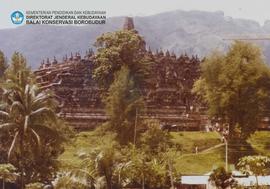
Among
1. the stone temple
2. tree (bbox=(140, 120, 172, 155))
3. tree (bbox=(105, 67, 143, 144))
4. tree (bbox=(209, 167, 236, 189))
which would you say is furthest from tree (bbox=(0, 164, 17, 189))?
the stone temple

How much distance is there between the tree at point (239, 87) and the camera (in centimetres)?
4053

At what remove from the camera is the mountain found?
457 ft

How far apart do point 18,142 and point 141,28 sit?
142 metres

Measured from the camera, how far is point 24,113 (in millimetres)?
30906

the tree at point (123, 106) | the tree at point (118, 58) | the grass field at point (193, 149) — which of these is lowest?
the grass field at point (193, 149)

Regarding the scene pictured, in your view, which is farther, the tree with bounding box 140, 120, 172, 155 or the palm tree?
the tree with bounding box 140, 120, 172, 155

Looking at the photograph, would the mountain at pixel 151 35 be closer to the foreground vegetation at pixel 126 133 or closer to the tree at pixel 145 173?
the foreground vegetation at pixel 126 133

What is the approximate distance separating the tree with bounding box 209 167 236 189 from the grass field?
6534mm

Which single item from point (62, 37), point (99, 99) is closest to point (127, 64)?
point (99, 99)

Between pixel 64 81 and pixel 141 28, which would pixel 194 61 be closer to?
pixel 64 81

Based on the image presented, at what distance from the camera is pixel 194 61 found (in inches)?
2287

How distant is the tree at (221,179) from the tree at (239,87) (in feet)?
40.8

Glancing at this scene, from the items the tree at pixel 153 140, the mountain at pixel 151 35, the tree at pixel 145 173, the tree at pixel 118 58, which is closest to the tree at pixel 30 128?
the tree at pixel 145 173

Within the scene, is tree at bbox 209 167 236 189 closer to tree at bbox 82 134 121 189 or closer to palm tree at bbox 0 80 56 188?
tree at bbox 82 134 121 189
